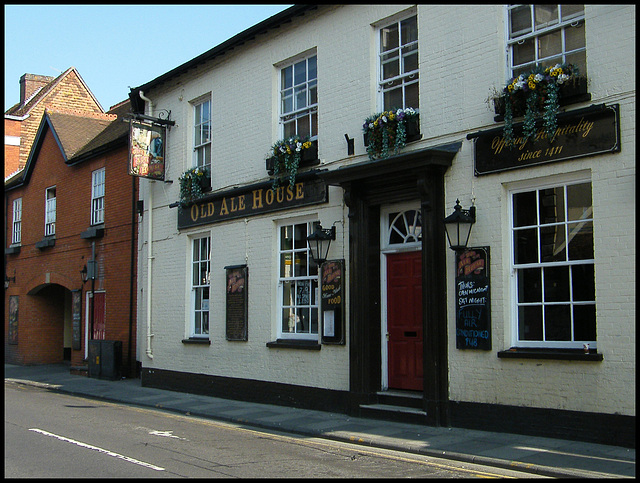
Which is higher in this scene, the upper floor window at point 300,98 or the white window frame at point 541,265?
the upper floor window at point 300,98

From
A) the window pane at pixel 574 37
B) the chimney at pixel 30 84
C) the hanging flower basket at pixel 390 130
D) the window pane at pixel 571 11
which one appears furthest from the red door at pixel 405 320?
the chimney at pixel 30 84

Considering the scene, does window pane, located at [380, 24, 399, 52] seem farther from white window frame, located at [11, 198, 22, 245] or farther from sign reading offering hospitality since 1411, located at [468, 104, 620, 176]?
white window frame, located at [11, 198, 22, 245]

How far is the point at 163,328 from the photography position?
53.4 feet

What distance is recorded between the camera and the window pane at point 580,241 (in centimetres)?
876

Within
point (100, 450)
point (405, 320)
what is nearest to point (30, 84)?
point (405, 320)

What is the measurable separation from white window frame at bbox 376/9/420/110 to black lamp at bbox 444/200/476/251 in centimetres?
215

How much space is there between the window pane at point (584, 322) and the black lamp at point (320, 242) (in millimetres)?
4535

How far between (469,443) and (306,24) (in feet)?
26.6

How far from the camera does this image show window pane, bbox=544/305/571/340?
8922 millimetres

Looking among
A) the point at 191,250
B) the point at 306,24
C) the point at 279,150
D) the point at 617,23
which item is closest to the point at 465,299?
the point at 617,23

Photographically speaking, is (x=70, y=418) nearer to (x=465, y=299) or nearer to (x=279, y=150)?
(x=279, y=150)

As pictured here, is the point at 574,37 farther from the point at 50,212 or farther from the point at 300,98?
the point at 50,212

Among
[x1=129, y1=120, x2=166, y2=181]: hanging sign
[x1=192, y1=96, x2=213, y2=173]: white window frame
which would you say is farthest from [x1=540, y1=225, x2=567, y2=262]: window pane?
[x1=129, y1=120, x2=166, y2=181]: hanging sign

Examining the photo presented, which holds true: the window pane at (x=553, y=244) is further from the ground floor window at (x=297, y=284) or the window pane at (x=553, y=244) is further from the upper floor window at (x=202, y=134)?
the upper floor window at (x=202, y=134)
